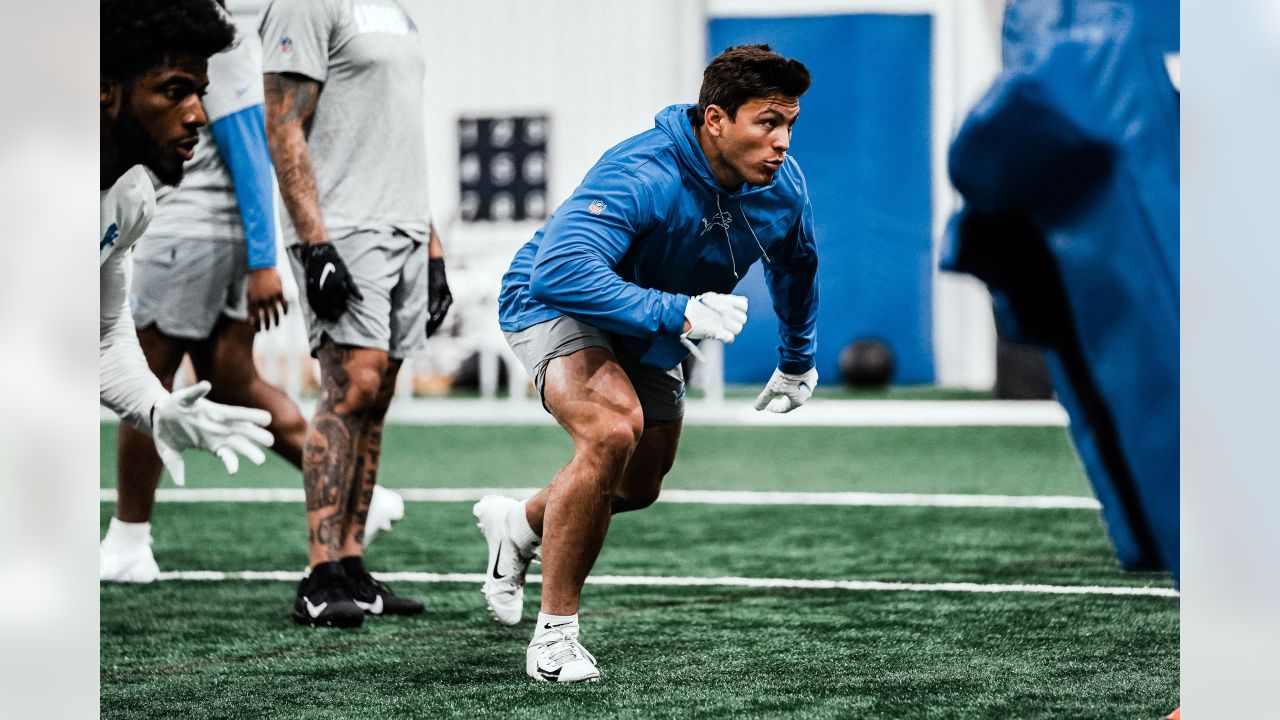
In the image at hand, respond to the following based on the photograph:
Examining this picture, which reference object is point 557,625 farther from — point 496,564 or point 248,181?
point 248,181

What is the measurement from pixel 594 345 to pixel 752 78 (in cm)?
65

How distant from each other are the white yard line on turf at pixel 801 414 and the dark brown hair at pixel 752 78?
8064 mm

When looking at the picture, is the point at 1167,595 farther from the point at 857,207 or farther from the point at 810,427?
the point at 857,207

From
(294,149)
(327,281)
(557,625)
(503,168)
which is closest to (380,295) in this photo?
(327,281)

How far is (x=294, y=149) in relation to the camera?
13.8 feet

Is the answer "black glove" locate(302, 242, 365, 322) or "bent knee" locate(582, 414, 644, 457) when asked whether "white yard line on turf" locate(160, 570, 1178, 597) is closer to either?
"black glove" locate(302, 242, 365, 322)

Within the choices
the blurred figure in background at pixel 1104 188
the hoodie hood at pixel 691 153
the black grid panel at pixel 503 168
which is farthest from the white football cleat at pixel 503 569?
the black grid panel at pixel 503 168

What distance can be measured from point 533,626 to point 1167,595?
1711 millimetres

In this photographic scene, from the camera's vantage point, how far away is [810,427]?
36.9 ft

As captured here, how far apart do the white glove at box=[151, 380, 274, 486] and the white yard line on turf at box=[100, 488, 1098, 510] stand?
413 centimetres

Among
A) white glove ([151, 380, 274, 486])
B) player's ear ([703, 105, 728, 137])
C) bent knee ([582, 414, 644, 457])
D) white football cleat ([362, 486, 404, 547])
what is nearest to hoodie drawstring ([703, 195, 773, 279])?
player's ear ([703, 105, 728, 137])

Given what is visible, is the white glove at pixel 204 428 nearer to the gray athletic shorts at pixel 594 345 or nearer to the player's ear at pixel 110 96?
the player's ear at pixel 110 96
